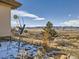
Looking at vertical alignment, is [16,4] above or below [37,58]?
above

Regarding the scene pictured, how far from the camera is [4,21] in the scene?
12039mm

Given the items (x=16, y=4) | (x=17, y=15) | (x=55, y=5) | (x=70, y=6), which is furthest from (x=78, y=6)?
(x=16, y=4)

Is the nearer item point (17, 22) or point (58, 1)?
point (17, 22)

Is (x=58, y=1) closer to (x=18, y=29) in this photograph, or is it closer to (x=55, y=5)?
(x=55, y=5)

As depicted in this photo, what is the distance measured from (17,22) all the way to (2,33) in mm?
9270

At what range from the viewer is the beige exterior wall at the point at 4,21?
461 inches

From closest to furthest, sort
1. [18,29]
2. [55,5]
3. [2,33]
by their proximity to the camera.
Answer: [2,33]
[18,29]
[55,5]

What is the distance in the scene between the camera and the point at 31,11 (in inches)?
987

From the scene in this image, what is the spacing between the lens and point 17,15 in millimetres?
22141

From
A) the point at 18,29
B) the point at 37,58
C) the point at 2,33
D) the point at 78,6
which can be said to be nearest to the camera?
the point at 37,58

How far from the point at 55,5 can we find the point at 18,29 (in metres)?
8.42

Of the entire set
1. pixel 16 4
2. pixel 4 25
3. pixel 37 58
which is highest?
pixel 16 4

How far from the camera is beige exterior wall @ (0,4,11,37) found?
11.7m

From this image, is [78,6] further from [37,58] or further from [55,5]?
[37,58]
